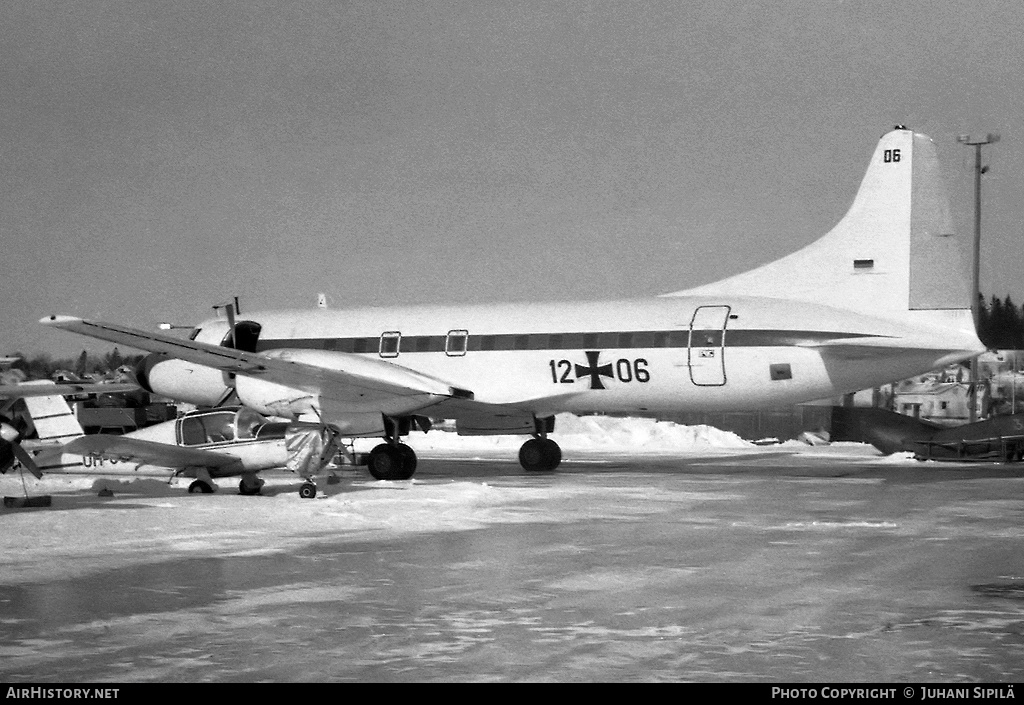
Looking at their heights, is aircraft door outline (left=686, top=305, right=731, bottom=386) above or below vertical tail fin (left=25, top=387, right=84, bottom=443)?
above

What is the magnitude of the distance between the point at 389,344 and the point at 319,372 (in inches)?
165

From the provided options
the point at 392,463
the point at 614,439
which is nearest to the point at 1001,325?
the point at 614,439

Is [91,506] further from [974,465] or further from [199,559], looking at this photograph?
[974,465]

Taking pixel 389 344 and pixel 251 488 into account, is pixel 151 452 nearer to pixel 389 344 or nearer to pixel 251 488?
pixel 251 488

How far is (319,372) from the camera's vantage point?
25.2 m

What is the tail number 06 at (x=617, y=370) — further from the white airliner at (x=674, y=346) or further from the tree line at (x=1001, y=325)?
the tree line at (x=1001, y=325)

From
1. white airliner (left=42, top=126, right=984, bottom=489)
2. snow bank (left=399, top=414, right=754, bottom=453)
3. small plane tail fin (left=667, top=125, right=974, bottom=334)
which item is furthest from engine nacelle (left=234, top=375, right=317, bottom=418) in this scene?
snow bank (left=399, top=414, right=754, bottom=453)

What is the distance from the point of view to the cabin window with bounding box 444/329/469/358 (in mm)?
28172

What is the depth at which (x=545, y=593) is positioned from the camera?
1157 cm

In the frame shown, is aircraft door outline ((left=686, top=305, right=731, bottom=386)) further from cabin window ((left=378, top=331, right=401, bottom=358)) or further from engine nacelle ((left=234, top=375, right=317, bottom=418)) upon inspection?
engine nacelle ((left=234, top=375, right=317, bottom=418))

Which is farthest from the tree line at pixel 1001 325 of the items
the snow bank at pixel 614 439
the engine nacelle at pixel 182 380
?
the engine nacelle at pixel 182 380

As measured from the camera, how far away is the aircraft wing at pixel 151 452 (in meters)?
22.1

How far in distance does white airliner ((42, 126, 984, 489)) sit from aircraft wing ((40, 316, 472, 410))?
5cm

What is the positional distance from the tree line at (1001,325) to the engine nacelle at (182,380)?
209 ft
